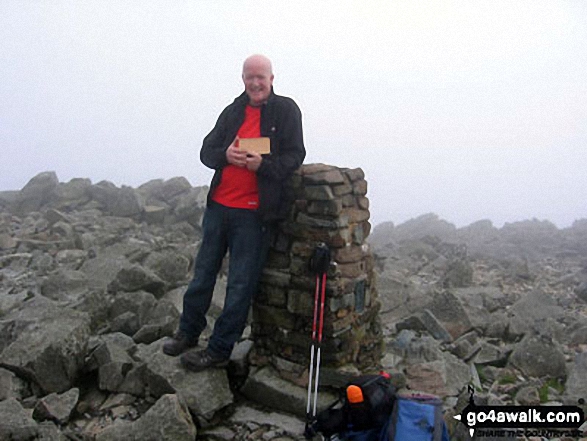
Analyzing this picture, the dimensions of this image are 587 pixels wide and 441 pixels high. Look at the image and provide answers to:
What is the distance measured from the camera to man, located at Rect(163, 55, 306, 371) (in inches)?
208

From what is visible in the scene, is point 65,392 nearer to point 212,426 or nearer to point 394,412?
point 212,426

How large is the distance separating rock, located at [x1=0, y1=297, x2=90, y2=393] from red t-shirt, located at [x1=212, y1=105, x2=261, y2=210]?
7.90 ft

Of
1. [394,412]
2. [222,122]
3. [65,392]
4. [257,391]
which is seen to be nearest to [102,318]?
[65,392]

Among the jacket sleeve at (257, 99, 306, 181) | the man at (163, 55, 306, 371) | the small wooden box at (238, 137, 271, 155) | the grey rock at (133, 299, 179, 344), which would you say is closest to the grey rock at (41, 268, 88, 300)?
the grey rock at (133, 299, 179, 344)

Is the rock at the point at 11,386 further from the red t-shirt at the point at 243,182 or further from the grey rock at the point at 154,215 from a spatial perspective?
the grey rock at the point at 154,215

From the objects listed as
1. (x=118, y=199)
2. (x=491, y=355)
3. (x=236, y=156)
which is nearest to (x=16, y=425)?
(x=236, y=156)

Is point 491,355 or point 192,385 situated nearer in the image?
point 192,385

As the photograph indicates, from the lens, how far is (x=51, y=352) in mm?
5508

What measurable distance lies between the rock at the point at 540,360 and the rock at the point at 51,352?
609 cm

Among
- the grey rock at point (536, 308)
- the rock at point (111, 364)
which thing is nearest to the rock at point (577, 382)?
the grey rock at point (536, 308)

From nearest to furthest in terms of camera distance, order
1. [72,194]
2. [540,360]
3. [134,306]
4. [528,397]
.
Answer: [528,397], [540,360], [134,306], [72,194]

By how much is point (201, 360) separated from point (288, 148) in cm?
256

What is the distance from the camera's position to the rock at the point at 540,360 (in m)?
7.06

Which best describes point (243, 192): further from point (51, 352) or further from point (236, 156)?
point (51, 352)
